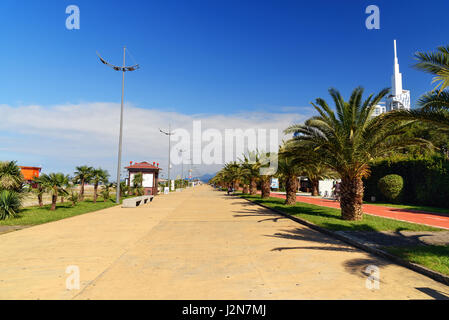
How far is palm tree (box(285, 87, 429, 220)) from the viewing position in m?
10.9

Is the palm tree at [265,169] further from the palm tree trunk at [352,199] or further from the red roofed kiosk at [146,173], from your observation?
the red roofed kiosk at [146,173]

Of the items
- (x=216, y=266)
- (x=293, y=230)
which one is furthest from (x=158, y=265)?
(x=293, y=230)

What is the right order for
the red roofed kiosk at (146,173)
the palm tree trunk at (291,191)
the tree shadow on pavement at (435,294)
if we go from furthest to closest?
the red roofed kiosk at (146,173) < the palm tree trunk at (291,191) < the tree shadow on pavement at (435,294)

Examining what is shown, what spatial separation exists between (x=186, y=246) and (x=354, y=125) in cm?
896

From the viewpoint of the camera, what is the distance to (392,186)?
20938mm

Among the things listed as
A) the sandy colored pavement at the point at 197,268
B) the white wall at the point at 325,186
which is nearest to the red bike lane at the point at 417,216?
the sandy colored pavement at the point at 197,268

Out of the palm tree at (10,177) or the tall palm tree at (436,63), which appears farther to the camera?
the palm tree at (10,177)

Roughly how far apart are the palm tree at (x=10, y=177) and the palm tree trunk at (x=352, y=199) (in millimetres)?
17225

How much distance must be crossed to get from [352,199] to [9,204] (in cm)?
1631

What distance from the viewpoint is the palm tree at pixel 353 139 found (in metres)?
10.9

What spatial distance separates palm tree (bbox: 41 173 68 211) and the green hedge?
26007 millimetres

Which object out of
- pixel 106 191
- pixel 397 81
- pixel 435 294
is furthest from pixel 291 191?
pixel 397 81
